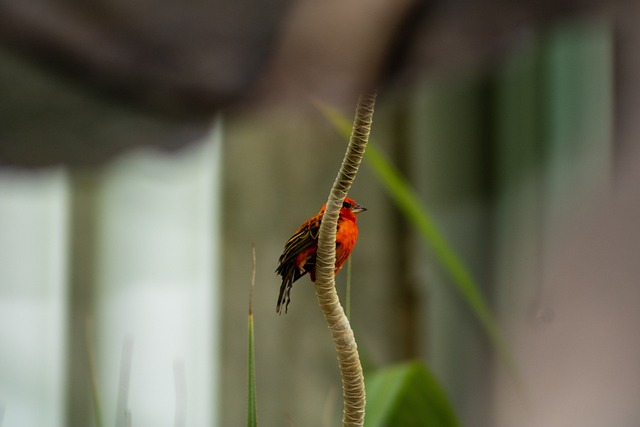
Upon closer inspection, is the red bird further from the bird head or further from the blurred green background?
the blurred green background

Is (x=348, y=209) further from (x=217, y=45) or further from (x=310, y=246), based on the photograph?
(x=217, y=45)

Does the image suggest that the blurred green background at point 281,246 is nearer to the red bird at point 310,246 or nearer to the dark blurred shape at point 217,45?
the dark blurred shape at point 217,45

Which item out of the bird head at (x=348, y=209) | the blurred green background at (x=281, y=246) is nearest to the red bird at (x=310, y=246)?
the bird head at (x=348, y=209)

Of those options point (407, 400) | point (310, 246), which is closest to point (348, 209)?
point (310, 246)

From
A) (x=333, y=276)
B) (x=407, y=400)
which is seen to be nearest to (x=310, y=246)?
(x=333, y=276)

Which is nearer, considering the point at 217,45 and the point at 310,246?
the point at 310,246

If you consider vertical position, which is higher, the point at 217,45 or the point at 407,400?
the point at 217,45

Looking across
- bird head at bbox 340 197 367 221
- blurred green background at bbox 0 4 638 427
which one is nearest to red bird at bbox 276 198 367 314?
→ bird head at bbox 340 197 367 221

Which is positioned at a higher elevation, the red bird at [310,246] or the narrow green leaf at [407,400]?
the red bird at [310,246]

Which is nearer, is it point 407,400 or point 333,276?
point 333,276
